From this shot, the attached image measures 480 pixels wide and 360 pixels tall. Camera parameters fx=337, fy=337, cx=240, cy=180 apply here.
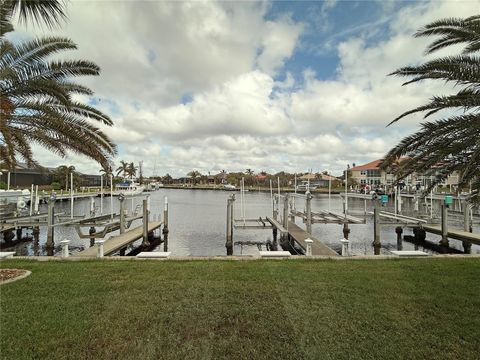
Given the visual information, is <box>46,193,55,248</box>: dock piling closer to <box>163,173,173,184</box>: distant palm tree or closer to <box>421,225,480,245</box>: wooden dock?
<box>421,225,480,245</box>: wooden dock

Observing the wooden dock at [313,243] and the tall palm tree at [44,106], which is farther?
the wooden dock at [313,243]

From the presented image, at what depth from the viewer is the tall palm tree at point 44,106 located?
24.3ft

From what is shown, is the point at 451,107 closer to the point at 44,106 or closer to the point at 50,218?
the point at 44,106

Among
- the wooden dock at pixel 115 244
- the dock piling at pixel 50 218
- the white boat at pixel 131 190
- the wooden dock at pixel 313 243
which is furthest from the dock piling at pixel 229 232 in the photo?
the white boat at pixel 131 190

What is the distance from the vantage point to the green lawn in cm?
431

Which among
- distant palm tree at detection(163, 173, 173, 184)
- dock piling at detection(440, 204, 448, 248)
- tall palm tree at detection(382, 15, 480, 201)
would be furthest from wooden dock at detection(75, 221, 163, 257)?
distant palm tree at detection(163, 173, 173, 184)

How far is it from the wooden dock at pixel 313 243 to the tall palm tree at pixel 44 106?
7772 mm

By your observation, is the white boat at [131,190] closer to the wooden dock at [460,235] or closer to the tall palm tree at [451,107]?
the wooden dock at [460,235]

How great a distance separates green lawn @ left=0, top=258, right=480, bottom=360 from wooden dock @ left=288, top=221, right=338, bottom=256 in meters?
3.83

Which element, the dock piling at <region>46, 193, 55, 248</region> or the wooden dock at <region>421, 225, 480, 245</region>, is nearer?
the wooden dock at <region>421, 225, 480, 245</region>

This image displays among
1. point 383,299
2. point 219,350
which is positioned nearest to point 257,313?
point 219,350

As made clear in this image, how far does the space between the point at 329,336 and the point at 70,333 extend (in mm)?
3554

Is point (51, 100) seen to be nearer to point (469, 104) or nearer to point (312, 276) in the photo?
point (312, 276)

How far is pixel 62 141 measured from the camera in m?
8.67
